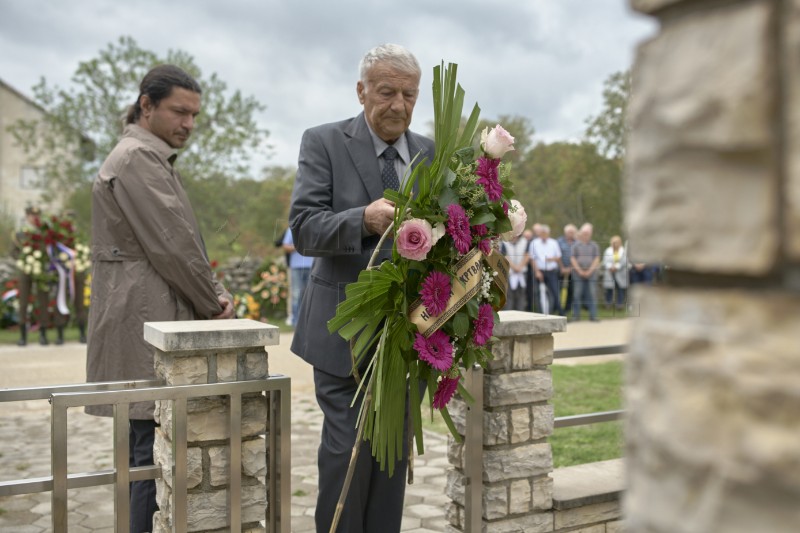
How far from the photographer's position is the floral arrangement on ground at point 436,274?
242 centimetres

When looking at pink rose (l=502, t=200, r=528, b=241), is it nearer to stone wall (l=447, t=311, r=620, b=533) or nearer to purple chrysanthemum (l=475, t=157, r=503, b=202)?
purple chrysanthemum (l=475, t=157, r=503, b=202)

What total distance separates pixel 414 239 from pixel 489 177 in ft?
1.12

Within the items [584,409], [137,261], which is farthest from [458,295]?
[584,409]

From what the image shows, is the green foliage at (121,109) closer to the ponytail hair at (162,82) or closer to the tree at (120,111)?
the tree at (120,111)

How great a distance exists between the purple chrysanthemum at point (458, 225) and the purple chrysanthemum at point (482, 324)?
0.88 feet

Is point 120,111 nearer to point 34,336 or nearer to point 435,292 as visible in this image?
point 34,336

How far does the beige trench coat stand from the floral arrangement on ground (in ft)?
3.35

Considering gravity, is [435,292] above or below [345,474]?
above

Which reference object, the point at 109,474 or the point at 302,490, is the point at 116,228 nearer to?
the point at 109,474

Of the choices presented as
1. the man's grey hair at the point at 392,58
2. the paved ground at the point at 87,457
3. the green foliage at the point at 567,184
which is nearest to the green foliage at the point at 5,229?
the green foliage at the point at 567,184

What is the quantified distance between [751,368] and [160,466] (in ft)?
8.25

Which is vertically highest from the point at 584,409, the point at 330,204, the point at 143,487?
the point at 330,204

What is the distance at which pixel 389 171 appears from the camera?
2.93 meters

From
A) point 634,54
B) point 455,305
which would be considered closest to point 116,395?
point 455,305
